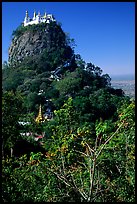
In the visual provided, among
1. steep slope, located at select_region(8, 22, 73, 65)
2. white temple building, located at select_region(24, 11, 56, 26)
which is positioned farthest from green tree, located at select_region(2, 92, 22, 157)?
white temple building, located at select_region(24, 11, 56, 26)

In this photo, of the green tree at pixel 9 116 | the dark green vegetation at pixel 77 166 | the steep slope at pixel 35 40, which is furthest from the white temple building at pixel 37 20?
the dark green vegetation at pixel 77 166

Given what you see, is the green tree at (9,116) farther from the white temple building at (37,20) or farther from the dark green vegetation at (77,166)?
the white temple building at (37,20)

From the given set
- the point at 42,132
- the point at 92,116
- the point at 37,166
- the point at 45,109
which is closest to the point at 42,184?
the point at 37,166

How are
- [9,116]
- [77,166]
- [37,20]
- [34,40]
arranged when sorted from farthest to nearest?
1. [34,40]
2. [37,20]
3. [9,116]
4. [77,166]

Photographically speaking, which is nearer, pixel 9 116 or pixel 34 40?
pixel 9 116

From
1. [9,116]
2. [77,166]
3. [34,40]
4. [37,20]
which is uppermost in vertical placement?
[37,20]

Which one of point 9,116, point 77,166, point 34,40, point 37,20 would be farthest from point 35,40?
point 77,166

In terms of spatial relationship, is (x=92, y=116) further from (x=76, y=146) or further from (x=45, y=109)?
(x=76, y=146)

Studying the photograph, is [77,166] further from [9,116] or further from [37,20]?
[37,20]
